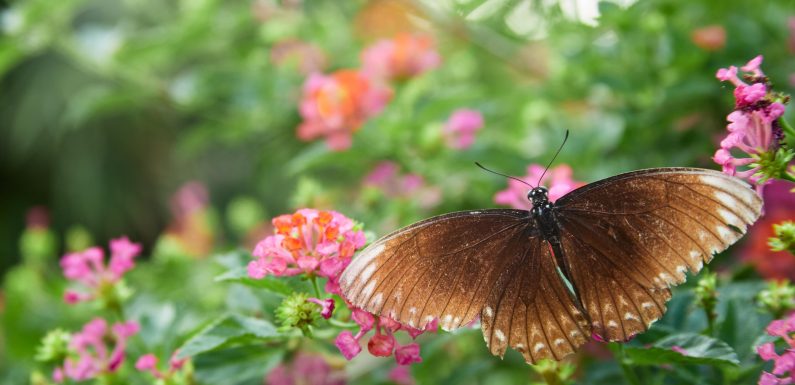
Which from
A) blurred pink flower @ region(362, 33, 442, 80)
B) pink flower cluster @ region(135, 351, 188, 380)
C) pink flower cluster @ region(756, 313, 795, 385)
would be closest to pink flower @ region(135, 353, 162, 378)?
pink flower cluster @ region(135, 351, 188, 380)

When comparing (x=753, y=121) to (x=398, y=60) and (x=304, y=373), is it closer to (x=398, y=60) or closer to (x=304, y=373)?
(x=304, y=373)

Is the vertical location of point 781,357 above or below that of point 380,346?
below

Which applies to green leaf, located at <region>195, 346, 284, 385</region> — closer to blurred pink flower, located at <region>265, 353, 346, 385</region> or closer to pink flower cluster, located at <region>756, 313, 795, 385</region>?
blurred pink flower, located at <region>265, 353, 346, 385</region>

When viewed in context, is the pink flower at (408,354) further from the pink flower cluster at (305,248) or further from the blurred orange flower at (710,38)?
the blurred orange flower at (710,38)

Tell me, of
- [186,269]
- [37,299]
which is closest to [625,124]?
[186,269]

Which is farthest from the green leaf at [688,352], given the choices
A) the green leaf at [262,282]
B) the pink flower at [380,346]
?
the green leaf at [262,282]

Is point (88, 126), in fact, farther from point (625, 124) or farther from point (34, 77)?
point (625, 124)

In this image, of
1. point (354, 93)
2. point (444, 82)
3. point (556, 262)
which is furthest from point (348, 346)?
point (444, 82)

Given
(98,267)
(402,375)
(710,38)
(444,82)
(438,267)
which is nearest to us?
(438,267)
